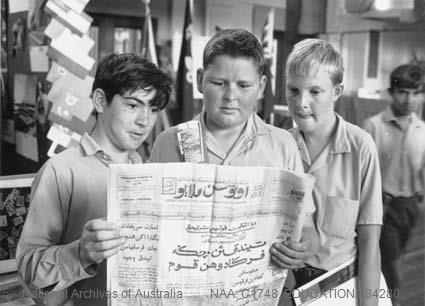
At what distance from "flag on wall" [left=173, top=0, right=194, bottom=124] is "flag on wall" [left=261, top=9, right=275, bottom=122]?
0.37 m

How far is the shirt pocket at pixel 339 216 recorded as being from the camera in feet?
4.50

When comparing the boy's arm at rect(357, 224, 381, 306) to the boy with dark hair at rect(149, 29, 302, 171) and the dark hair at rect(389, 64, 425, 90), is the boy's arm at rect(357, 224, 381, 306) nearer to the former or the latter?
the boy with dark hair at rect(149, 29, 302, 171)

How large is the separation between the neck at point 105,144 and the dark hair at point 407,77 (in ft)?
3.71

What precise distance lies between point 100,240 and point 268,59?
1.72 m

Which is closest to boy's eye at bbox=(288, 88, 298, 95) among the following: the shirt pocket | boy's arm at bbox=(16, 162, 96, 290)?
the shirt pocket

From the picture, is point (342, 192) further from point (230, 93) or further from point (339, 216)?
point (230, 93)

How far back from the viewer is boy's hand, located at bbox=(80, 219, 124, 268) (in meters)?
0.90

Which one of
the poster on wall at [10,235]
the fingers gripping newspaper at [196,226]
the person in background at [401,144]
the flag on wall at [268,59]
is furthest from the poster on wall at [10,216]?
the person in background at [401,144]

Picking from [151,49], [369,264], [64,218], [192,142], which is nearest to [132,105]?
[192,142]

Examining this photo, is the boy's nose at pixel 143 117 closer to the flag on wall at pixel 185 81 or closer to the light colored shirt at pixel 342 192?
the light colored shirt at pixel 342 192

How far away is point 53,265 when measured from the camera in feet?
3.23

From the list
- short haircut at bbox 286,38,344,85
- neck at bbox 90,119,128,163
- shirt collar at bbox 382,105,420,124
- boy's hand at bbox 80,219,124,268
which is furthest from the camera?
shirt collar at bbox 382,105,420,124

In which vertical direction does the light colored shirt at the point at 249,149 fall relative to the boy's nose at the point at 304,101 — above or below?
below

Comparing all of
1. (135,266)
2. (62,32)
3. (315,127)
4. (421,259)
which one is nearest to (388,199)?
(421,259)
